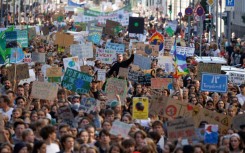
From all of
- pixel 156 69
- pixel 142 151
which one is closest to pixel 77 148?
pixel 142 151

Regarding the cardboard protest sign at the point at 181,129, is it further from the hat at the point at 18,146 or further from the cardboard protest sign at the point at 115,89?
the cardboard protest sign at the point at 115,89

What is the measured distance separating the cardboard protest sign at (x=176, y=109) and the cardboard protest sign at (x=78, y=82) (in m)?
3.99

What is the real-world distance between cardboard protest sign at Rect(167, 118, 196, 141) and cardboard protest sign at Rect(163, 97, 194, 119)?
6.76 feet

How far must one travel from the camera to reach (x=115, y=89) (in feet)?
73.7

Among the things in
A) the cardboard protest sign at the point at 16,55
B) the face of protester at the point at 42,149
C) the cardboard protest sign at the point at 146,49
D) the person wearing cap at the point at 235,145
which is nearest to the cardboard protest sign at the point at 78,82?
the cardboard protest sign at the point at 16,55

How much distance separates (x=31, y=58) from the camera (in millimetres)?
30469

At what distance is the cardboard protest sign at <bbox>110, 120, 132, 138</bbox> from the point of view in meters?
16.7

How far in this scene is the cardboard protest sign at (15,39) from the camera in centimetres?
2928

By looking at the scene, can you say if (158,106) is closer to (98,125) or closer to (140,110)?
(140,110)

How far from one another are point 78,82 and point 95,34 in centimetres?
1746

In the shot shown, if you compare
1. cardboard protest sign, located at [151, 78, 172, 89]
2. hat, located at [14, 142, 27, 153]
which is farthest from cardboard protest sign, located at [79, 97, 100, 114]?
hat, located at [14, 142, 27, 153]

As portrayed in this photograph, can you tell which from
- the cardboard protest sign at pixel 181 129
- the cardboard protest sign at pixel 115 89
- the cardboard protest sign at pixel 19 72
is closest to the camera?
the cardboard protest sign at pixel 181 129

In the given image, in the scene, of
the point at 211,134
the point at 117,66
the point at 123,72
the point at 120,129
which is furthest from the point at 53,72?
the point at 211,134

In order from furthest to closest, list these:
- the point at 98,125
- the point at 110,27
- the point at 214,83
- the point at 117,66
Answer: the point at 110,27 < the point at 117,66 < the point at 214,83 < the point at 98,125
